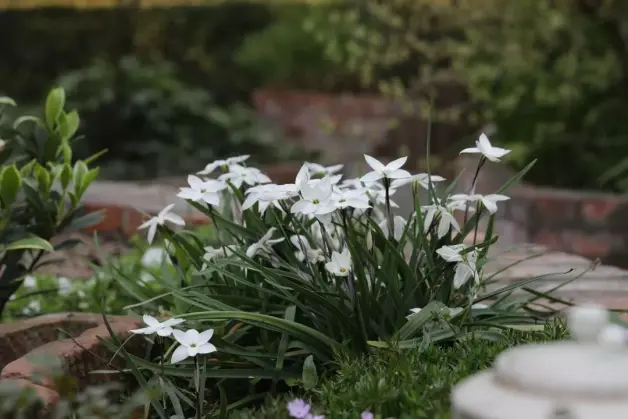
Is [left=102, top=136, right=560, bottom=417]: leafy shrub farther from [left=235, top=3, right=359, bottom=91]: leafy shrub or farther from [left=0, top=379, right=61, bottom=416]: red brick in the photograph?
[left=235, top=3, right=359, bottom=91]: leafy shrub

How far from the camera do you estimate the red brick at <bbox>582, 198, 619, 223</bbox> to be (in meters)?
4.89

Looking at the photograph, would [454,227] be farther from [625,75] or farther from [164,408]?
[625,75]

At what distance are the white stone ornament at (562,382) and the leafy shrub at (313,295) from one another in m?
0.72

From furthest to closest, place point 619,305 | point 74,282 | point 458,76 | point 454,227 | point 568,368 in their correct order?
point 458,76 → point 74,282 → point 619,305 → point 454,227 → point 568,368

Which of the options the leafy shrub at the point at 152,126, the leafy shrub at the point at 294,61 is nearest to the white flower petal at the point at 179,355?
the leafy shrub at the point at 152,126

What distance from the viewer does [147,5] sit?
9641 mm

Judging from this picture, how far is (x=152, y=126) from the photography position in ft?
23.6

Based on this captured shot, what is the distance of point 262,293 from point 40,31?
7.68m

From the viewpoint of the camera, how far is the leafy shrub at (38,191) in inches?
93.7

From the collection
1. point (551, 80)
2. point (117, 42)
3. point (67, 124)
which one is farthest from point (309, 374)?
point (117, 42)

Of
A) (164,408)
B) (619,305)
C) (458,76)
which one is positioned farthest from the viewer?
(458,76)

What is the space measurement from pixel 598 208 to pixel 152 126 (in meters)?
3.62

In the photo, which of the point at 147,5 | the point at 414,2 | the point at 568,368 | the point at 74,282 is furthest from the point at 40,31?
the point at 568,368

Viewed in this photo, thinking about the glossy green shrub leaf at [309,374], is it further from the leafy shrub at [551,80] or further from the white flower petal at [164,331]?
the leafy shrub at [551,80]
